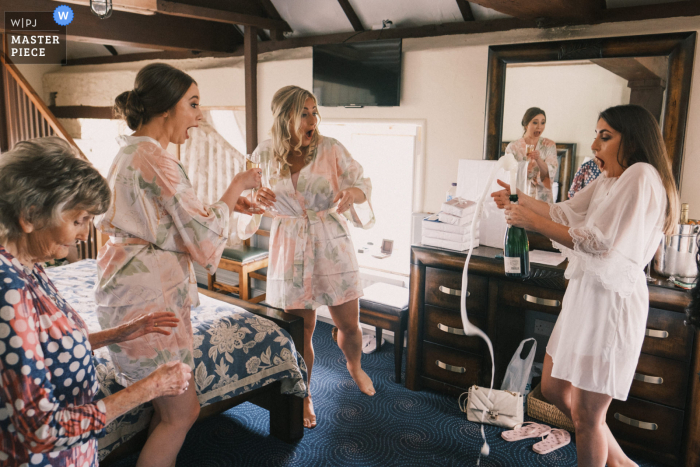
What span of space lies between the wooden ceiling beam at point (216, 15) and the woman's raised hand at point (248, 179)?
1992mm

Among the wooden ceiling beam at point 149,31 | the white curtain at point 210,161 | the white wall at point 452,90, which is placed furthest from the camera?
the white curtain at point 210,161

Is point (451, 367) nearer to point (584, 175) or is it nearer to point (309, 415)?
point (309, 415)

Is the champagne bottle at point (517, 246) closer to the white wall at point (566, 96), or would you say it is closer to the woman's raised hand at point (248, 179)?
the white wall at point (566, 96)

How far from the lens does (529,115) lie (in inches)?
121

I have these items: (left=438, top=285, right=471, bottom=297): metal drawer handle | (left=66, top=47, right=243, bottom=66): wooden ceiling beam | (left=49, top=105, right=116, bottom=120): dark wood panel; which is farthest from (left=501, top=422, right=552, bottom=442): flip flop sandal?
(left=49, top=105, right=116, bottom=120): dark wood panel

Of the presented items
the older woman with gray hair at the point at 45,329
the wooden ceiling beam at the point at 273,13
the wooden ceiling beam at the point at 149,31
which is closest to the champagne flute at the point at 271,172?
the older woman with gray hair at the point at 45,329

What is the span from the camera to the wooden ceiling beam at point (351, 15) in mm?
3711

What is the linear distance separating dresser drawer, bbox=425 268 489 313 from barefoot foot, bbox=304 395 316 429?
36.0 inches

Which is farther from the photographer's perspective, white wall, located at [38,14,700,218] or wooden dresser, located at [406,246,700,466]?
white wall, located at [38,14,700,218]

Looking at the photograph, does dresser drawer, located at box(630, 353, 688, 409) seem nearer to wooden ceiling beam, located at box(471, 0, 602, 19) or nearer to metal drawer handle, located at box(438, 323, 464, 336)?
metal drawer handle, located at box(438, 323, 464, 336)

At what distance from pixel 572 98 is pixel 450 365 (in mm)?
1689

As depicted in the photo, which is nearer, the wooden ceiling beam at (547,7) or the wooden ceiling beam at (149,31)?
the wooden ceiling beam at (547,7)

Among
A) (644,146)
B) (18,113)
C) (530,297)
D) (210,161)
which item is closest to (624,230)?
(644,146)

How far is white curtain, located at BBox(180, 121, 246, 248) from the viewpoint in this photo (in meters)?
5.07
